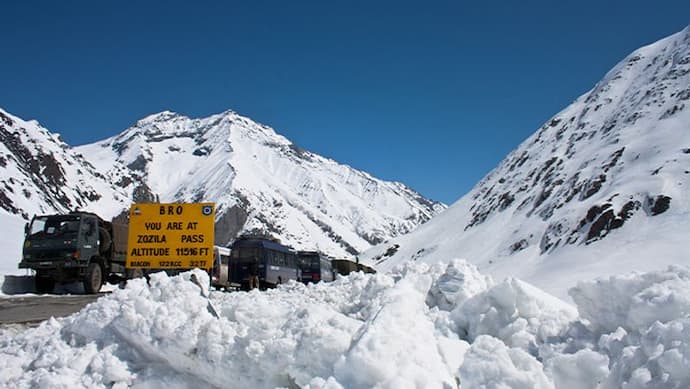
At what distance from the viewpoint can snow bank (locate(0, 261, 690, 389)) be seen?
4.32m

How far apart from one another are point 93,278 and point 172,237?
3.91 metres

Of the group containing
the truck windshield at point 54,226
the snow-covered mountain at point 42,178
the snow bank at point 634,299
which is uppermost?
the snow-covered mountain at point 42,178

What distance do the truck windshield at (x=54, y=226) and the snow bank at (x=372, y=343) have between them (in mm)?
12598

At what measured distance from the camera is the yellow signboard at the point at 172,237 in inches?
671

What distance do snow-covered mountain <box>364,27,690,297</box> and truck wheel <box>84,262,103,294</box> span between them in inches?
713

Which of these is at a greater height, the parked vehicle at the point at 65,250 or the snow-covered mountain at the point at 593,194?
the snow-covered mountain at the point at 593,194

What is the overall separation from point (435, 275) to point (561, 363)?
5.82 meters

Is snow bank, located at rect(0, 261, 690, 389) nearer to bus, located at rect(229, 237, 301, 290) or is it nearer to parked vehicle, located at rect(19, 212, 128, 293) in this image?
parked vehicle, located at rect(19, 212, 128, 293)

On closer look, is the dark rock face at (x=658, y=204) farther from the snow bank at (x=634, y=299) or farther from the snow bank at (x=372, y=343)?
the snow bank at (x=634, y=299)

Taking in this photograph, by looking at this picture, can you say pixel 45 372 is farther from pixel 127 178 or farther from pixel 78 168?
pixel 127 178

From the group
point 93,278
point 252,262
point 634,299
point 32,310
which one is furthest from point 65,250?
point 634,299

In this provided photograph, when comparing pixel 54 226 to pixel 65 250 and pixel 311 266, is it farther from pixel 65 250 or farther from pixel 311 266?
pixel 311 266

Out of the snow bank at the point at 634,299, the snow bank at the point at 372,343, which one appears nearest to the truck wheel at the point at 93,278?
the snow bank at the point at 372,343

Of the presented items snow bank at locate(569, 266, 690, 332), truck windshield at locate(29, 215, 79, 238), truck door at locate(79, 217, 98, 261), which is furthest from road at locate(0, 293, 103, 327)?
snow bank at locate(569, 266, 690, 332)
